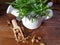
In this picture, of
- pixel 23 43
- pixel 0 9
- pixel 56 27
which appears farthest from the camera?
pixel 0 9

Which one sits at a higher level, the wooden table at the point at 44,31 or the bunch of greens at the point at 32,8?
the bunch of greens at the point at 32,8

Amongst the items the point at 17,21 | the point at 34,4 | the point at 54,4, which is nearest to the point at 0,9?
the point at 17,21

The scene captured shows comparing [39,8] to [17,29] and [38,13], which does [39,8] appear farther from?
[17,29]

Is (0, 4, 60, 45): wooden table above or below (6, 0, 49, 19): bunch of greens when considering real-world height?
below

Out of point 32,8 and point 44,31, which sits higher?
point 32,8

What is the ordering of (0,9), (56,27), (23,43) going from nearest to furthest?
(23,43)
(56,27)
(0,9)
